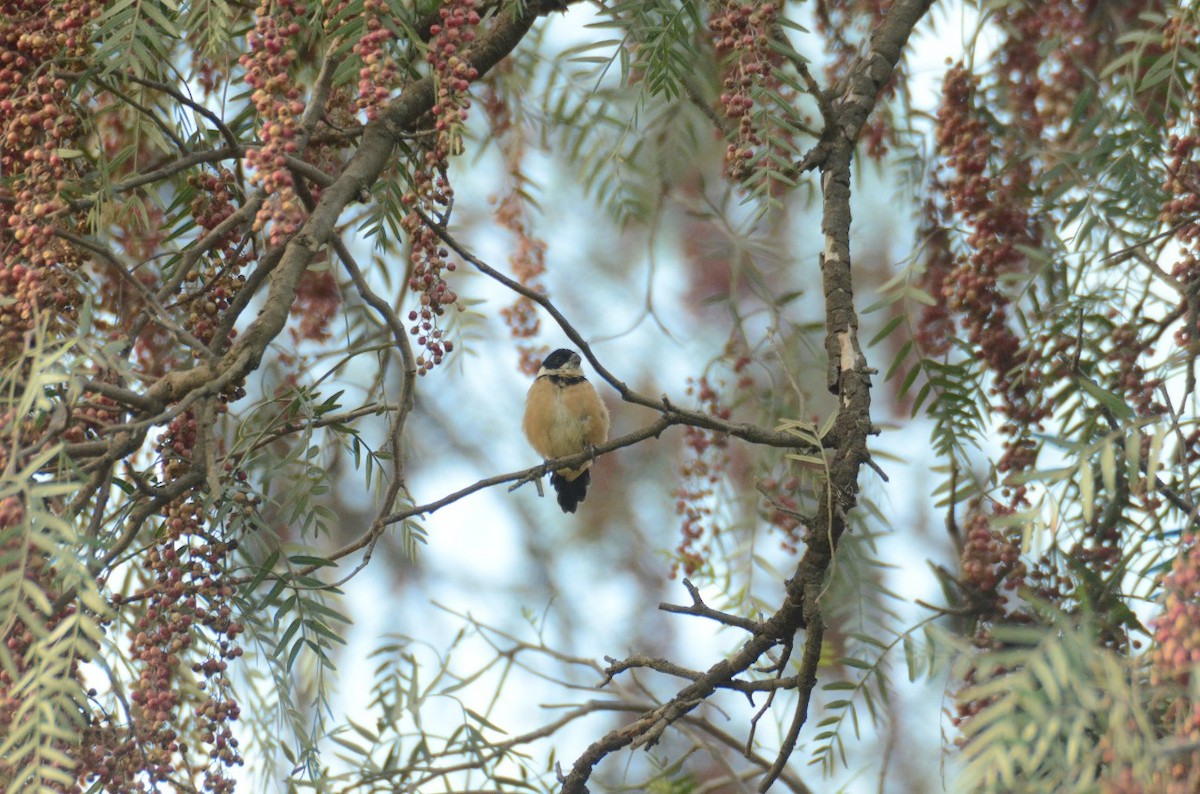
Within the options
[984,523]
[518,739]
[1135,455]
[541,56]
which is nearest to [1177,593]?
[1135,455]

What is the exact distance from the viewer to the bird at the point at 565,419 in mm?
4910

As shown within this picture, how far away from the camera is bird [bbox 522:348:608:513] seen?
4.91 m

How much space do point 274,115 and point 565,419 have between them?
10.2ft

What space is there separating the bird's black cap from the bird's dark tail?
1.43ft

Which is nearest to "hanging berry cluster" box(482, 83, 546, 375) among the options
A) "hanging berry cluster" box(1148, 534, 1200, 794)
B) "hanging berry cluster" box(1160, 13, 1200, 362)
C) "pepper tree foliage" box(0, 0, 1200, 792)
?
"pepper tree foliage" box(0, 0, 1200, 792)

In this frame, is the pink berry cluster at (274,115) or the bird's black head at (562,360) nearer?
the pink berry cluster at (274,115)

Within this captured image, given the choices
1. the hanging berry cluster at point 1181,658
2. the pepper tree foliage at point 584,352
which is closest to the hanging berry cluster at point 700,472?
the pepper tree foliage at point 584,352

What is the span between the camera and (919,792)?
17.1 ft

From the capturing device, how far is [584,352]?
83.5 inches

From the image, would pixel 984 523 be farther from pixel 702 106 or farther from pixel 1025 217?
pixel 702 106

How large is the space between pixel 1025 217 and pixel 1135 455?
1.50 meters

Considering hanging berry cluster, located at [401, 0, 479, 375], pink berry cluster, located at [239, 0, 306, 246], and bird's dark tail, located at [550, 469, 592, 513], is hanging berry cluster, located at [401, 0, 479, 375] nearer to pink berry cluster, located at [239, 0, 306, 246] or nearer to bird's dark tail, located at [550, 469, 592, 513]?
pink berry cluster, located at [239, 0, 306, 246]

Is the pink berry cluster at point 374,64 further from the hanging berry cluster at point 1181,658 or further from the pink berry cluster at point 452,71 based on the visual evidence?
the hanging berry cluster at point 1181,658

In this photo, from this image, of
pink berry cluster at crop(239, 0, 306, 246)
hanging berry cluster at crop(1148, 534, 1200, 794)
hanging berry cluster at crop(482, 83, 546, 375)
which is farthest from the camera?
hanging berry cluster at crop(482, 83, 546, 375)
